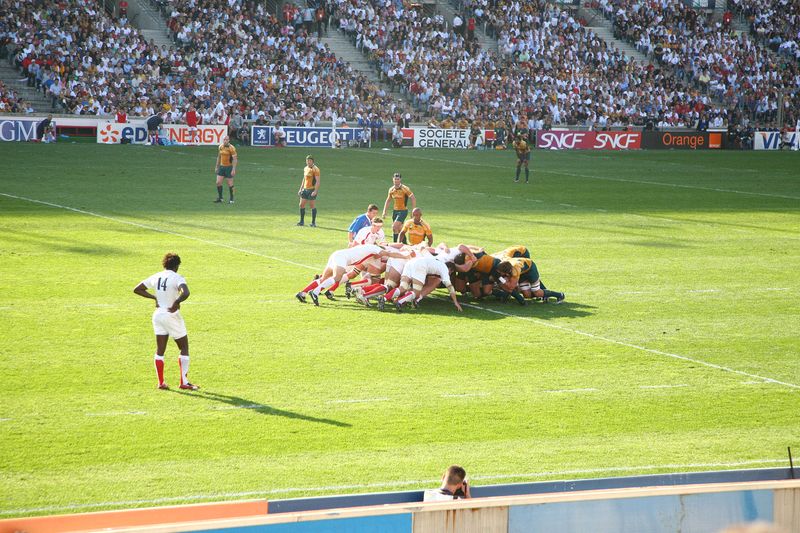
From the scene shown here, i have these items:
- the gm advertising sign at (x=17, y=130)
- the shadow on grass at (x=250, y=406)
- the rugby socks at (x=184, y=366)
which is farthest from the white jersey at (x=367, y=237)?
the gm advertising sign at (x=17, y=130)

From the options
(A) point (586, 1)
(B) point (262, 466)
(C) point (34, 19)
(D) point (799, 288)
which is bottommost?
(B) point (262, 466)

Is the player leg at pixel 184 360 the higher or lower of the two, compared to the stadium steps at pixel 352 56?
lower

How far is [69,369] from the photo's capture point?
14.3 m

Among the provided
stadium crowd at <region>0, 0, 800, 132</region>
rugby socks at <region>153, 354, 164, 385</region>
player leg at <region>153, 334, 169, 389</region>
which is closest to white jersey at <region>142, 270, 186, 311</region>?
player leg at <region>153, 334, 169, 389</region>

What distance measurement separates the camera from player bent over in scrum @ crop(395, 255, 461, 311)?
1870cm

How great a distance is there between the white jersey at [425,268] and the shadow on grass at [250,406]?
6.04m

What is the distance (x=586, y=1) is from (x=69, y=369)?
6579cm

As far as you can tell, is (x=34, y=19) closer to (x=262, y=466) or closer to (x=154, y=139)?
(x=154, y=139)

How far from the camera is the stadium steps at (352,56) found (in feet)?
210

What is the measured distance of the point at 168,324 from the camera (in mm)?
13414

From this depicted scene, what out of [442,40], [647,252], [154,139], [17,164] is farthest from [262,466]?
[442,40]

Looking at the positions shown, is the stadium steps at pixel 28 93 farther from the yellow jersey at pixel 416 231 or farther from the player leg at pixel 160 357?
the player leg at pixel 160 357

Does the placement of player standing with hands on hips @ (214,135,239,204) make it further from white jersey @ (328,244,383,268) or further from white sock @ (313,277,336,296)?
white jersey @ (328,244,383,268)

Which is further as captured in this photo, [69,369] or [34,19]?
[34,19]
